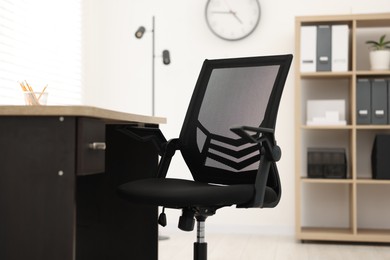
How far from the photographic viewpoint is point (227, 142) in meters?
2.52

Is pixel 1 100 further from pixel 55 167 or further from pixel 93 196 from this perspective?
pixel 55 167

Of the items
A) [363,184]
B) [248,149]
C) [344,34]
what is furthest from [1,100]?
[363,184]

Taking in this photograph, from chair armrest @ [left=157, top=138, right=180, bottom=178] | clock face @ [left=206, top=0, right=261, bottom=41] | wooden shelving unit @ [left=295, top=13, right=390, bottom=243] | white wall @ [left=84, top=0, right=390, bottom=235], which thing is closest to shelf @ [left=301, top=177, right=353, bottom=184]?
wooden shelving unit @ [left=295, top=13, right=390, bottom=243]

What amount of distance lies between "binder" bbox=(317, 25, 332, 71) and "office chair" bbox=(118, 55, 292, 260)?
1.68m

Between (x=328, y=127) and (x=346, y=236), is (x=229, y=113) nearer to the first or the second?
(x=328, y=127)

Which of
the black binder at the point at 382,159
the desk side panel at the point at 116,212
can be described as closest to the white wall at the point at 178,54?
the black binder at the point at 382,159

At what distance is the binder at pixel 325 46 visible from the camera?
13.5ft

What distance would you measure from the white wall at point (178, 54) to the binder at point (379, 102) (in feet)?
1.94

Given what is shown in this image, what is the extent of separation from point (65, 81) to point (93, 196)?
5.22 ft

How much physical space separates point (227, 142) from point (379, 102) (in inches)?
74.8

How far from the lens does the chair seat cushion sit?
2170 mm

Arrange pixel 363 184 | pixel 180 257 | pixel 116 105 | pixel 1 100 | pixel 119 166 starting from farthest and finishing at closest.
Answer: pixel 116 105 → pixel 363 184 → pixel 180 257 → pixel 1 100 → pixel 119 166

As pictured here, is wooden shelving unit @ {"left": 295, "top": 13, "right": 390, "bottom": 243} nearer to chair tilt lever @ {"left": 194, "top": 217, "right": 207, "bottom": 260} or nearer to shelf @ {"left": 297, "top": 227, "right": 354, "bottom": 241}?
shelf @ {"left": 297, "top": 227, "right": 354, "bottom": 241}

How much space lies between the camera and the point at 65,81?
419 cm
